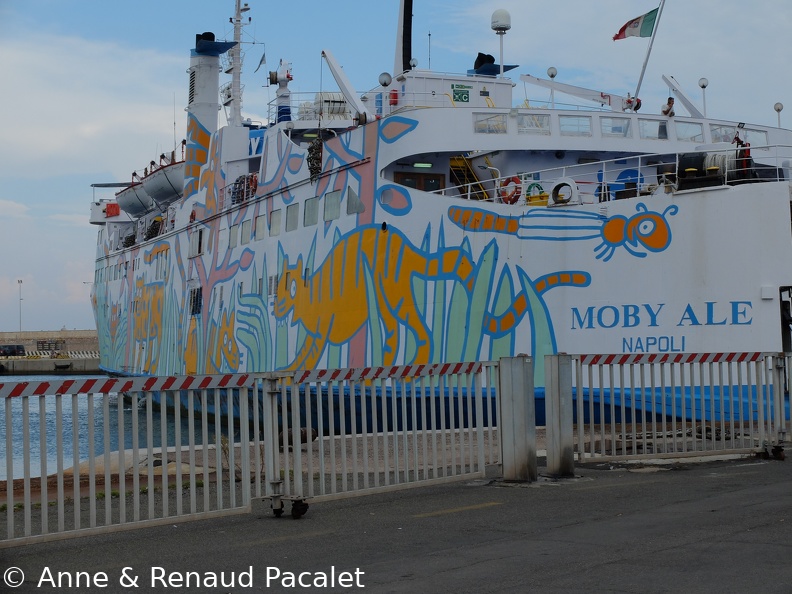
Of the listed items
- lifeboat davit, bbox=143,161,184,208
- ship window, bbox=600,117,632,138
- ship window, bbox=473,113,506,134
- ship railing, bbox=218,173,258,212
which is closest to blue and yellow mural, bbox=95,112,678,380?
ship railing, bbox=218,173,258,212

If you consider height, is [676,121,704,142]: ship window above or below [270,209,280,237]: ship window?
above

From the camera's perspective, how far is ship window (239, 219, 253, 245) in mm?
28766

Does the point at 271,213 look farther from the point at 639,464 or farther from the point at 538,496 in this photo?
the point at 538,496

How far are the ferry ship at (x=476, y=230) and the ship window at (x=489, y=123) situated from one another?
3 centimetres

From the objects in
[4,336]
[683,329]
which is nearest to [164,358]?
[683,329]

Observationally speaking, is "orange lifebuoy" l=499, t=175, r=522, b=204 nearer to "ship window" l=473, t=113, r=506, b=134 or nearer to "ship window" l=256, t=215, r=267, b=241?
"ship window" l=473, t=113, r=506, b=134

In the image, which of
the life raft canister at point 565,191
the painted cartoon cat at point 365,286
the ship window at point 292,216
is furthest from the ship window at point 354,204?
the life raft canister at point 565,191

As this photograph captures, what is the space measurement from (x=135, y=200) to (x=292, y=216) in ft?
72.9

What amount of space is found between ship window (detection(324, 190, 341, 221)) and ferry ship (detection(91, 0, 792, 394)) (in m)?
0.05

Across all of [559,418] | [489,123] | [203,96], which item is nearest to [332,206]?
[489,123]

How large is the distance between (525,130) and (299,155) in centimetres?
591

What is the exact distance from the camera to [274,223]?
27078 mm

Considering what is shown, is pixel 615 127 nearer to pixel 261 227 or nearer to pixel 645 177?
pixel 645 177

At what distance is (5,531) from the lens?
877 centimetres
